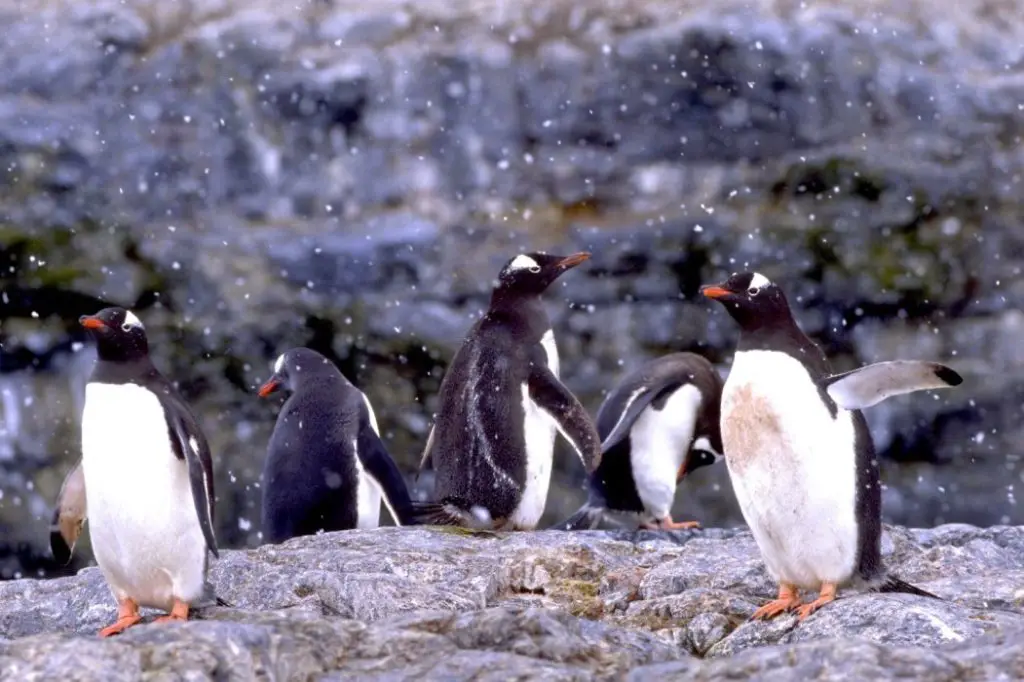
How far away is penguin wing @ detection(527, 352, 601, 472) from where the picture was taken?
5.31 meters

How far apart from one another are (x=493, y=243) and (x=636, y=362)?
1089 mm

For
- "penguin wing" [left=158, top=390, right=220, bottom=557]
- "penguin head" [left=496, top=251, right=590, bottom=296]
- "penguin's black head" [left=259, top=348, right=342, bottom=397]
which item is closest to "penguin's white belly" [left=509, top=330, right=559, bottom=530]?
"penguin head" [left=496, top=251, right=590, bottom=296]

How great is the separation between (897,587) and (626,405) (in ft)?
8.44

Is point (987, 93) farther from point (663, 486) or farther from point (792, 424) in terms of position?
point (792, 424)

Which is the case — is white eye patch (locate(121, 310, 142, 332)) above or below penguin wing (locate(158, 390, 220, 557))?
above

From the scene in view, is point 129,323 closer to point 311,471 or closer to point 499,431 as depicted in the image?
point 311,471

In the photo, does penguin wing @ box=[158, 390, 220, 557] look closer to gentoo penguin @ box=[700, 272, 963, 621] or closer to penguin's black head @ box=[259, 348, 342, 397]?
gentoo penguin @ box=[700, 272, 963, 621]

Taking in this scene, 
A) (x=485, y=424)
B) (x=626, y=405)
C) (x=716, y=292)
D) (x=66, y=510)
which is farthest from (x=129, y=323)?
(x=626, y=405)

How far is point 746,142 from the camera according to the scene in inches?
359

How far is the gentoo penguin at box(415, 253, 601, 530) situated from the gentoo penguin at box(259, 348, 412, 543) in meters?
0.19

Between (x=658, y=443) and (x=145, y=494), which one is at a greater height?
(x=145, y=494)

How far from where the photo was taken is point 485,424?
213 inches

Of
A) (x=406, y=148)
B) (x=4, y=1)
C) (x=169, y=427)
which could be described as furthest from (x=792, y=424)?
(x=4, y=1)

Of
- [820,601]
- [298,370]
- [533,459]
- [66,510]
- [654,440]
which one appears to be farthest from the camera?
[654,440]
